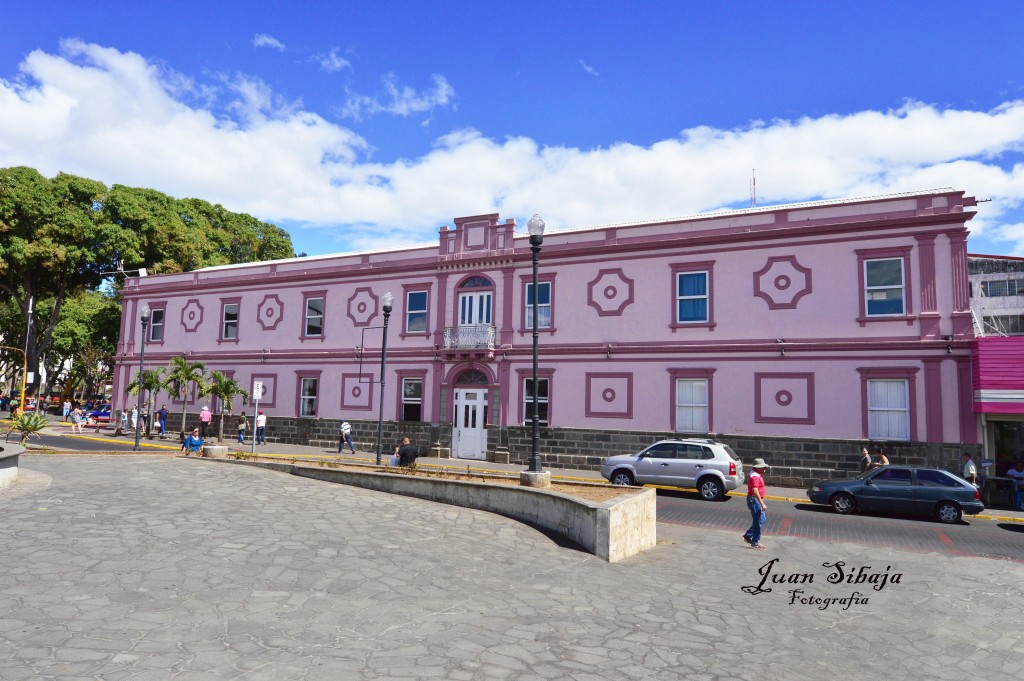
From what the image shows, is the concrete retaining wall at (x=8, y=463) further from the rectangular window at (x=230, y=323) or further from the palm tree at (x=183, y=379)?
the rectangular window at (x=230, y=323)

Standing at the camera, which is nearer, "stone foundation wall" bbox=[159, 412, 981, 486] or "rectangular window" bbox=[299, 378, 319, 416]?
"stone foundation wall" bbox=[159, 412, 981, 486]

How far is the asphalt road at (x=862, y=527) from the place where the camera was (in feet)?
42.0

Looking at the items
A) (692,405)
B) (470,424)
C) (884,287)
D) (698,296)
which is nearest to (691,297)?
(698,296)

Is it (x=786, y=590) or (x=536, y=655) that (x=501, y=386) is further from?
(x=536, y=655)

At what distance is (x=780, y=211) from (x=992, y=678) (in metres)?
18.2

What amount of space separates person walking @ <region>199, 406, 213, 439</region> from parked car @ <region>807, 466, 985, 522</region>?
82.4 feet

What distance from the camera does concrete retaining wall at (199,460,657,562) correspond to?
34.3 feet

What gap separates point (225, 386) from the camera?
29.7m

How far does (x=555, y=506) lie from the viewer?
1186 cm

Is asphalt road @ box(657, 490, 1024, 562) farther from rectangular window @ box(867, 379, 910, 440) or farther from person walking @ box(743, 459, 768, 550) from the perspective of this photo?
rectangular window @ box(867, 379, 910, 440)

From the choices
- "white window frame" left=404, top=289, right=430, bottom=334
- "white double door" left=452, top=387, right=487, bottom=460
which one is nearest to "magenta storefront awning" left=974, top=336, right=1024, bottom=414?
"white double door" left=452, top=387, right=487, bottom=460

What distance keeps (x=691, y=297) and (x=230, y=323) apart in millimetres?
22615

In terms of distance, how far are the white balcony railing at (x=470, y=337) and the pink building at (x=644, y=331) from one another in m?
0.06

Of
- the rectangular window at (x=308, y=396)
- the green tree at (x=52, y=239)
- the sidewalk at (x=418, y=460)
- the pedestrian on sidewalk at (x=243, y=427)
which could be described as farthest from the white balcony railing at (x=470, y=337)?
the green tree at (x=52, y=239)
